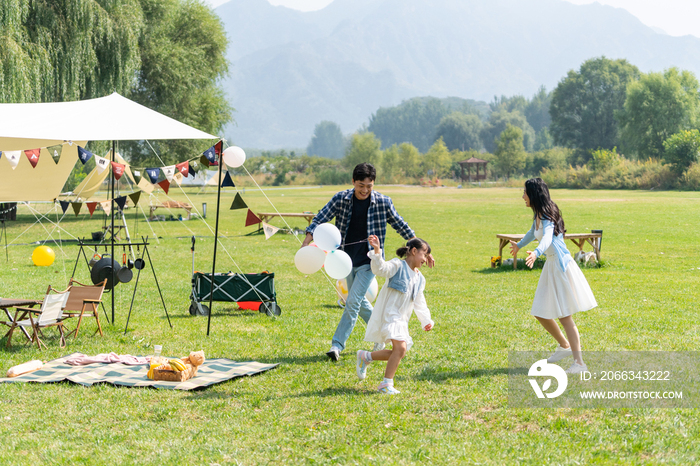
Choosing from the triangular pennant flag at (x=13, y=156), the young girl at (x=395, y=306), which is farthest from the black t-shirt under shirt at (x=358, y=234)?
Answer: the triangular pennant flag at (x=13, y=156)

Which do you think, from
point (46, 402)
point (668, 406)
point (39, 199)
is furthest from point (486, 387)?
point (39, 199)

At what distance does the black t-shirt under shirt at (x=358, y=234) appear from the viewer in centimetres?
594

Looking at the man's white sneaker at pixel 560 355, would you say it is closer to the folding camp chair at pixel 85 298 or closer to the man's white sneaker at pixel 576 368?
the man's white sneaker at pixel 576 368

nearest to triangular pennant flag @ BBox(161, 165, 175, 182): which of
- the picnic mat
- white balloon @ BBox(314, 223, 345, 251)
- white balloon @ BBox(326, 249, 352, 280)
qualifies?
the picnic mat

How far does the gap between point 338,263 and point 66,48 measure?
2004cm

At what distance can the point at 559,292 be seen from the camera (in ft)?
17.9

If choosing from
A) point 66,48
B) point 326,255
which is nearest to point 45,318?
point 326,255

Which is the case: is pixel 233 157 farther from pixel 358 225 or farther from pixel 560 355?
pixel 560 355

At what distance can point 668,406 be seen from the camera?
183 inches

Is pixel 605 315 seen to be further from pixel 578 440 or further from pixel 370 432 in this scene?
pixel 370 432

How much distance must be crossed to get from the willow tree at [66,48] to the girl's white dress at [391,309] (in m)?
17.8

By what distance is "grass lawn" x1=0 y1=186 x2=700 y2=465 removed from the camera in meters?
3.96

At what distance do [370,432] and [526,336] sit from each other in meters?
3.42

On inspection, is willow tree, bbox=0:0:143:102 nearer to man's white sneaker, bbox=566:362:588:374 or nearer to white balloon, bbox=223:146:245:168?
white balloon, bbox=223:146:245:168
